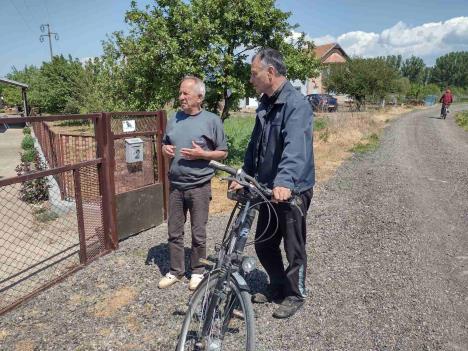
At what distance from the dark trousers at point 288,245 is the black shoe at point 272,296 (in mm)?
52

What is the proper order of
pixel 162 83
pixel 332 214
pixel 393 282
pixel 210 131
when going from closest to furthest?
1. pixel 210 131
2. pixel 393 282
3. pixel 332 214
4. pixel 162 83

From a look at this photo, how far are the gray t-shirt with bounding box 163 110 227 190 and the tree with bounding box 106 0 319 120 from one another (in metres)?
4.92

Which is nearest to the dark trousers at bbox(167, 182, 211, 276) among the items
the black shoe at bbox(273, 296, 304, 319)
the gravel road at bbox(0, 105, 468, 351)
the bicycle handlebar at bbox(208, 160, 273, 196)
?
the gravel road at bbox(0, 105, 468, 351)

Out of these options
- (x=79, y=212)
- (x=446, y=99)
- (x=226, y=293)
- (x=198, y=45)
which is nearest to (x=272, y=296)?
(x=226, y=293)

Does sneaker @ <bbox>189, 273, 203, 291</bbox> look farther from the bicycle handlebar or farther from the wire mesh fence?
the bicycle handlebar

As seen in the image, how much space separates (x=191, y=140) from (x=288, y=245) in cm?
129

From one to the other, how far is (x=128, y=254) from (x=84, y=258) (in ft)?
1.68

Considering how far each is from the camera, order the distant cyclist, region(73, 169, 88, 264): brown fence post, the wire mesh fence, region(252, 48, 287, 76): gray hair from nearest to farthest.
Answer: region(252, 48, 287, 76): gray hair < region(73, 169, 88, 264): brown fence post < the wire mesh fence < the distant cyclist

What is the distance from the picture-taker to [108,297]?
11.6 feet

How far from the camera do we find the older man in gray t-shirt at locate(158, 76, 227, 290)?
11.2ft

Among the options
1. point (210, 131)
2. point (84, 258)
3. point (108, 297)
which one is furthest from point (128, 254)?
point (210, 131)

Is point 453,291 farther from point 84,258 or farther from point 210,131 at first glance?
point 84,258

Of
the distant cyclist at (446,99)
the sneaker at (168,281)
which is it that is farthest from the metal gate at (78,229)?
the distant cyclist at (446,99)

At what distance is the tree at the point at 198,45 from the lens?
823 cm
